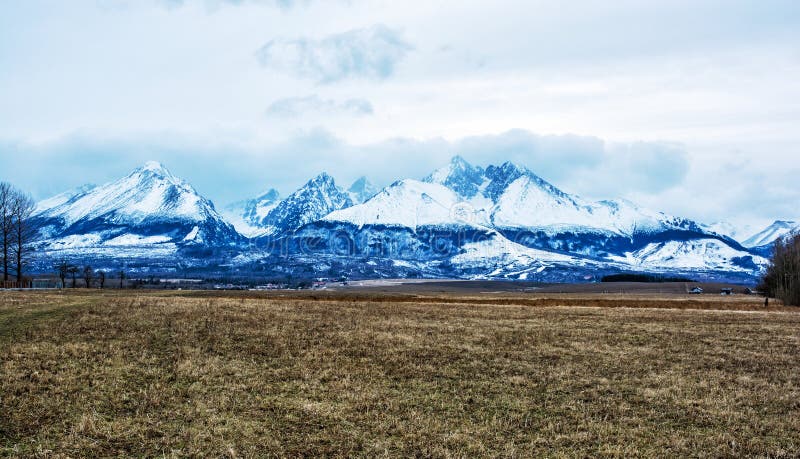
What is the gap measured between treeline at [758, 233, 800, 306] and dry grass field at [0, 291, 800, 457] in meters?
57.5

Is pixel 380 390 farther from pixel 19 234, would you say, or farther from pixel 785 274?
pixel 785 274

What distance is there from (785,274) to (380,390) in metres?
91.5

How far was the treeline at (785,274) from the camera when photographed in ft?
270

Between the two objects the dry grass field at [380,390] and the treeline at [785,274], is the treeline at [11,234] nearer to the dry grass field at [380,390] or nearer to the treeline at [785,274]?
the dry grass field at [380,390]

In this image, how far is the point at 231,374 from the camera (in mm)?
21250

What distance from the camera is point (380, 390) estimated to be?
19.5 meters

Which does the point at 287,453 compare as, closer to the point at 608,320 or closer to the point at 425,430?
the point at 425,430

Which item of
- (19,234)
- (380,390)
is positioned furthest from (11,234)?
(380,390)

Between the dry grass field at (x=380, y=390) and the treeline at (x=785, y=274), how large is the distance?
57540mm

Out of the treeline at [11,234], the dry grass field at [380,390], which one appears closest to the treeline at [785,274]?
the dry grass field at [380,390]

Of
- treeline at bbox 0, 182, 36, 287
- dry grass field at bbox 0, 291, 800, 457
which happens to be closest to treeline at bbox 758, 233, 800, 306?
dry grass field at bbox 0, 291, 800, 457

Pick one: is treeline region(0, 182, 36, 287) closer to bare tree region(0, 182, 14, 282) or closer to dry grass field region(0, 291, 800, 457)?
bare tree region(0, 182, 14, 282)

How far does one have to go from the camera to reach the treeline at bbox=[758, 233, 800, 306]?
82438mm

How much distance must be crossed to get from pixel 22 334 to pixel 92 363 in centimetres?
852
